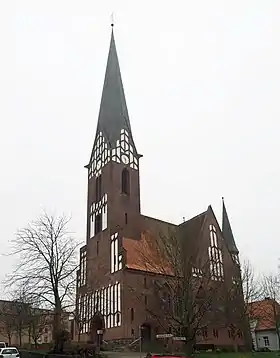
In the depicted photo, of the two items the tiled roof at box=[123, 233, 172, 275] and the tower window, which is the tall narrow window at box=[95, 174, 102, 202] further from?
the tiled roof at box=[123, 233, 172, 275]

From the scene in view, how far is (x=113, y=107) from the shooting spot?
5816 centimetres

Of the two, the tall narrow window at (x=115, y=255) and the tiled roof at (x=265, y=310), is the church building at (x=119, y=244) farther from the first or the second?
the tiled roof at (x=265, y=310)

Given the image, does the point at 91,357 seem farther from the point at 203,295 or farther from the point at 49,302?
the point at 203,295

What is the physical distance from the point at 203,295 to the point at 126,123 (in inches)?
1169

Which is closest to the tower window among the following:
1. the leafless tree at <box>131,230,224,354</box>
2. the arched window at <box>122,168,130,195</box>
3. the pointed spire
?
the arched window at <box>122,168,130,195</box>

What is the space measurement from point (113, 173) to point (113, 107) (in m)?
10.6

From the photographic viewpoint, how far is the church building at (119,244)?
44.6 meters

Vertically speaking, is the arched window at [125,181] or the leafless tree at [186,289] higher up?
the arched window at [125,181]

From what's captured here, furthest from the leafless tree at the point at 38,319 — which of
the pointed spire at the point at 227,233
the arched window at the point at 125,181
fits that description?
the pointed spire at the point at 227,233

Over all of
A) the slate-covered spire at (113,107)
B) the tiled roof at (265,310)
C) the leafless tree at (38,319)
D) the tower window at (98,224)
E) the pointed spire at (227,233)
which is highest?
the slate-covered spire at (113,107)

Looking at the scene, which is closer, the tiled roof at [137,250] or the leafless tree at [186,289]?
the leafless tree at [186,289]

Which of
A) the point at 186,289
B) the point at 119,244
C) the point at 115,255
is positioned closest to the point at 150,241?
the point at 119,244

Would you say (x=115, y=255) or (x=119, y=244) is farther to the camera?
(x=115, y=255)

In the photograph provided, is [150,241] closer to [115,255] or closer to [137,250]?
[137,250]
